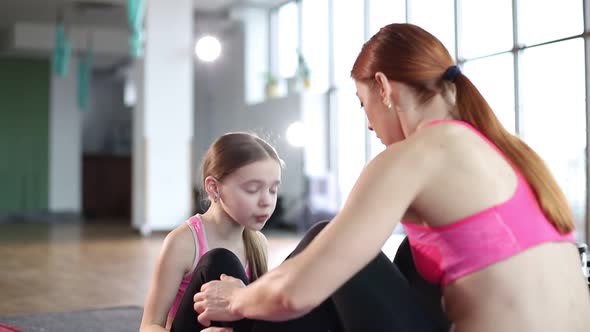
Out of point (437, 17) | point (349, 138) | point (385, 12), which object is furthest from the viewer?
point (349, 138)

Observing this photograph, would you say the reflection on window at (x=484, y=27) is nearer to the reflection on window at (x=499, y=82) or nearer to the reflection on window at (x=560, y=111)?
the reflection on window at (x=499, y=82)

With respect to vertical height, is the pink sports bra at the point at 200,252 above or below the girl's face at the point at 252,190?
below

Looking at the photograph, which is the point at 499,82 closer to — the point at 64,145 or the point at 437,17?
the point at 437,17

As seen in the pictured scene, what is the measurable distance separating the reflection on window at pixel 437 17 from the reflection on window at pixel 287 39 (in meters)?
2.44

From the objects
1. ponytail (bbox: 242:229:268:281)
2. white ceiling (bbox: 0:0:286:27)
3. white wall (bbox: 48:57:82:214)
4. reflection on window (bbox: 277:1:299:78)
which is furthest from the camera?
white wall (bbox: 48:57:82:214)

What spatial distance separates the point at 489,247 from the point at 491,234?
20mm

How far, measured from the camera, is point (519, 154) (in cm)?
115

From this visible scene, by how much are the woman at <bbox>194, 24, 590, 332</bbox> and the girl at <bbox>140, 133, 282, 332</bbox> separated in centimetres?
48

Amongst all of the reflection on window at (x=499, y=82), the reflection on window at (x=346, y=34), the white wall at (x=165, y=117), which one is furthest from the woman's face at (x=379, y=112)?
the white wall at (x=165, y=117)

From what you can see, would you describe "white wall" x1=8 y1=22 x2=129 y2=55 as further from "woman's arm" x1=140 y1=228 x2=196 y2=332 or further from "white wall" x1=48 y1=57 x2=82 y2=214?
"woman's arm" x1=140 y1=228 x2=196 y2=332

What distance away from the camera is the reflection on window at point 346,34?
24.4ft

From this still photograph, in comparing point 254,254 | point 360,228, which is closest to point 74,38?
point 254,254

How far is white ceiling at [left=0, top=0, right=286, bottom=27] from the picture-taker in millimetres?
8555

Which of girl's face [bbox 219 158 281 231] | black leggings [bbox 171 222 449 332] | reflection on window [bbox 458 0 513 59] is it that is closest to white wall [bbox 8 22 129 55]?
reflection on window [bbox 458 0 513 59]
